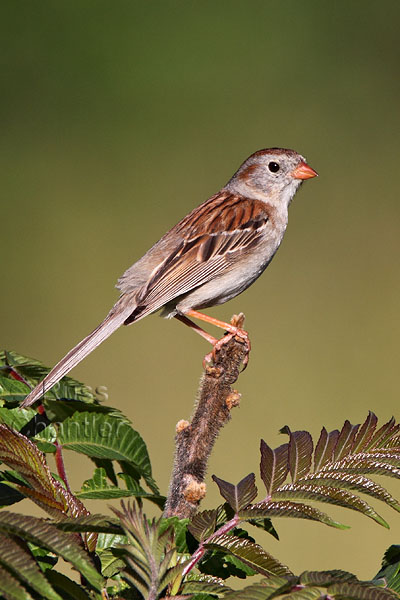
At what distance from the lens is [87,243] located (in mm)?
3971

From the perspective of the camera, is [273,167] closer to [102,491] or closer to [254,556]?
[102,491]

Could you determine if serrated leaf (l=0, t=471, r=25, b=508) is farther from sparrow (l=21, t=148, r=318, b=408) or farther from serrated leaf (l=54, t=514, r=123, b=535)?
sparrow (l=21, t=148, r=318, b=408)

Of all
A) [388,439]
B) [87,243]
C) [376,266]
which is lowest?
[388,439]

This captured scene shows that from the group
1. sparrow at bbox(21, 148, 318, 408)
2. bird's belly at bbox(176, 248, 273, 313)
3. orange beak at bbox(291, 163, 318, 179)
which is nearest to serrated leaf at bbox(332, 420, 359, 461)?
sparrow at bbox(21, 148, 318, 408)

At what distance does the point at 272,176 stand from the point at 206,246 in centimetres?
55

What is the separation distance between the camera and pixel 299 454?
0.81m

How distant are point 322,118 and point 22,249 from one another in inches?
71.3

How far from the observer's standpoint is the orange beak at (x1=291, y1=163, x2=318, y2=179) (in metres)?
2.91

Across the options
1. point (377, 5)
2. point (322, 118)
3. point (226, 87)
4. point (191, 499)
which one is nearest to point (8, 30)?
point (226, 87)

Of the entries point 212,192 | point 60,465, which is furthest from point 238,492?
point 212,192

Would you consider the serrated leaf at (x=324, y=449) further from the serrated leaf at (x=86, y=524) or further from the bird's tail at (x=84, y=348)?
the bird's tail at (x=84, y=348)

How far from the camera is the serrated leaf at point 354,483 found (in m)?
0.75

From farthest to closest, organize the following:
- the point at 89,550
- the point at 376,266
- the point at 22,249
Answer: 1. the point at 22,249
2. the point at 376,266
3. the point at 89,550

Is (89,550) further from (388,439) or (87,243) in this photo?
(87,243)
